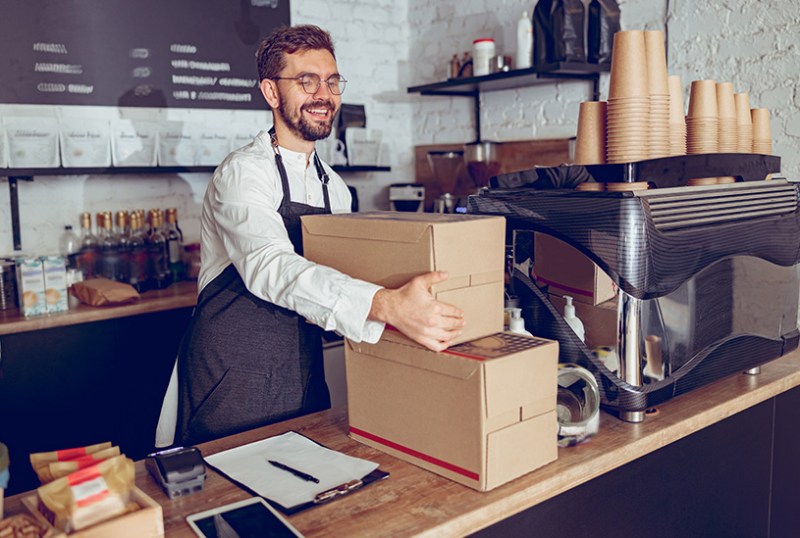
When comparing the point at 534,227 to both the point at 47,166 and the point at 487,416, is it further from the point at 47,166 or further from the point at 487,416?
the point at 47,166

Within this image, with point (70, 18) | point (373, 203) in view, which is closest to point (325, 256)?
point (70, 18)

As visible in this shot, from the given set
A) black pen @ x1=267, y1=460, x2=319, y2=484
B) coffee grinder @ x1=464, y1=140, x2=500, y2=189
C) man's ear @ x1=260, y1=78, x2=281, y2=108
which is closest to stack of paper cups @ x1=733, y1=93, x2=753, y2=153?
man's ear @ x1=260, y1=78, x2=281, y2=108

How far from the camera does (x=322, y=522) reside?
108cm

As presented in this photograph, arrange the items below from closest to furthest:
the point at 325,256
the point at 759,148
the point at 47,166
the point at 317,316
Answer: the point at 317,316
the point at 325,256
the point at 759,148
the point at 47,166

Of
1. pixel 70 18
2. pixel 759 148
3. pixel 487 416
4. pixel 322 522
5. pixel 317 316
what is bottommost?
pixel 322 522

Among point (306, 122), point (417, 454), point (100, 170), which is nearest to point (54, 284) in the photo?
point (100, 170)

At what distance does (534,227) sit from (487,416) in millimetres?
476

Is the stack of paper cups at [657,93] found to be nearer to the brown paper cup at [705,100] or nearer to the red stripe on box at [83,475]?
the brown paper cup at [705,100]

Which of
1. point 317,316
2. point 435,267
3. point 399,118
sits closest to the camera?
Result: point 435,267

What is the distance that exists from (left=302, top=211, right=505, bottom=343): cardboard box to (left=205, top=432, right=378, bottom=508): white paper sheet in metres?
0.24

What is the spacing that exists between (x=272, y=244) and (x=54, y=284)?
4.97 ft

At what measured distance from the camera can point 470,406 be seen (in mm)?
1162

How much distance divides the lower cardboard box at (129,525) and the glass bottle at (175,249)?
2.27m

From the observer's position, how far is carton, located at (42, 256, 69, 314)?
105 inches
